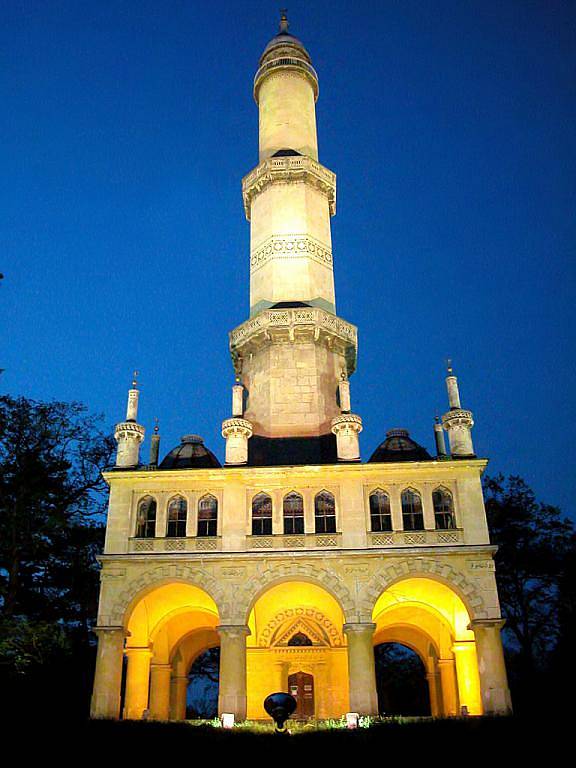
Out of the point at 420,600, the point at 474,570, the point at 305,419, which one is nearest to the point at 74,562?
the point at 305,419

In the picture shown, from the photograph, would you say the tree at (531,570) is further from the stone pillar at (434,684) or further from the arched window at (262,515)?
the arched window at (262,515)

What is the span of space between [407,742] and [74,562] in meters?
26.7

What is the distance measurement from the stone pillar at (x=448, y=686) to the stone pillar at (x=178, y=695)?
1332 cm

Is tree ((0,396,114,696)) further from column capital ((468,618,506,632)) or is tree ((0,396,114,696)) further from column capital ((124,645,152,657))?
column capital ((468,618,506,632))

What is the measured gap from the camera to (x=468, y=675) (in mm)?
32906

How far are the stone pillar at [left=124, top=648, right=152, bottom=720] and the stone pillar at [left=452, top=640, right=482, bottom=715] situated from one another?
561 inches

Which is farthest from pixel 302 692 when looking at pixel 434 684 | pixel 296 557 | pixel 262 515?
pixel 262 515

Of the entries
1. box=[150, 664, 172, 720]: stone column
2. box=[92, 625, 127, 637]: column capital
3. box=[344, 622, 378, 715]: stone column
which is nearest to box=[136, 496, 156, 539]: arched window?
box=[92, 625, 127, 637]: column capital

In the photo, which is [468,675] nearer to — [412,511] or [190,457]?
[412,511]

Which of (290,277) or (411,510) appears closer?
(411,510)

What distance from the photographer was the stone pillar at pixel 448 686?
3484cm

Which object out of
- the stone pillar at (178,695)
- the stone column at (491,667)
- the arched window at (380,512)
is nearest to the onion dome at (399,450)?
the arched window at (380,512)

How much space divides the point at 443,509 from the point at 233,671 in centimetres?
1162

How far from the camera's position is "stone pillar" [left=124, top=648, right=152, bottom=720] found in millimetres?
32281
